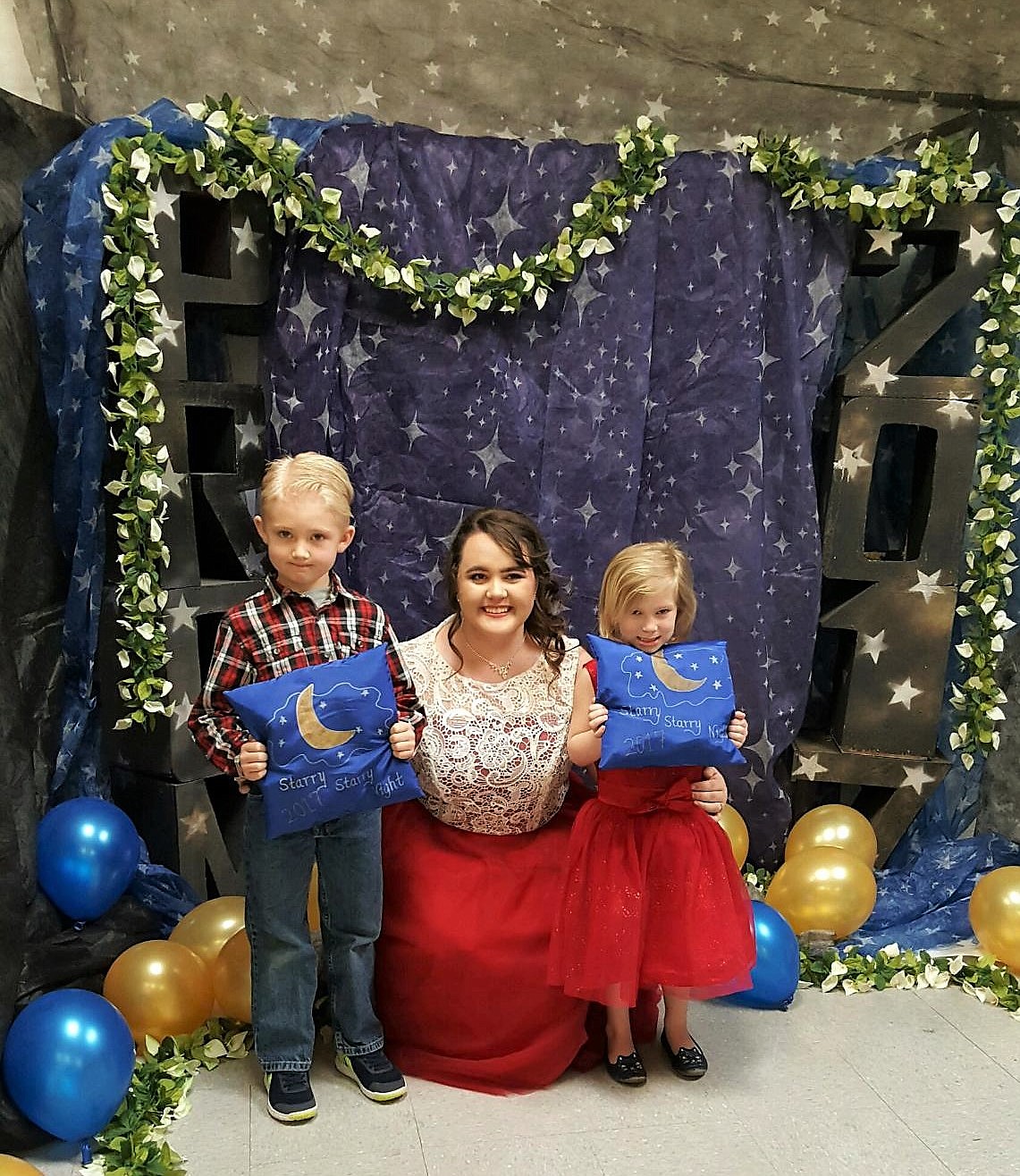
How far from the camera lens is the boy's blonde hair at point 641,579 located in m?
2.21

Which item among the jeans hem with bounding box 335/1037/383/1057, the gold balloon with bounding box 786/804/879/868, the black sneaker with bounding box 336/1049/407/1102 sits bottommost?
the black sneaker with bounding box 336/1049/407/1102

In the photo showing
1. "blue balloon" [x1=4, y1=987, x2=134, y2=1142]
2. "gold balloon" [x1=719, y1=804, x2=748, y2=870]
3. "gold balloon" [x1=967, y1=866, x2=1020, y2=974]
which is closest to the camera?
"blue balloon" [x1=4, y1=987, x2=134, y2=1142]

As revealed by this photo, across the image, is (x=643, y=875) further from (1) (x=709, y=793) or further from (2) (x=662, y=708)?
(2) (x=662, y=708)

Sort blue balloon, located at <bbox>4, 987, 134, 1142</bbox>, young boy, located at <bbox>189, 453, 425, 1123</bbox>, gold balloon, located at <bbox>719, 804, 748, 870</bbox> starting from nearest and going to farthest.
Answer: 1. blue balloon, located at <bbox>4, 987, 134, 1142</bbox>
2. young boy, located at <bbox>189, 453, 425, 1123</bbox>
3. gold balloon, located at <bbox>719, 804, 748, 870</bbox>

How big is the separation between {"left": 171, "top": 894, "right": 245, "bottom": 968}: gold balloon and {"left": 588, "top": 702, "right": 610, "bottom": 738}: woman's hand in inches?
39.9

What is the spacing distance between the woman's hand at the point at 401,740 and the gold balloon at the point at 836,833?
1.43 m

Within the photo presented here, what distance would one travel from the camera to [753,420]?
3037mm

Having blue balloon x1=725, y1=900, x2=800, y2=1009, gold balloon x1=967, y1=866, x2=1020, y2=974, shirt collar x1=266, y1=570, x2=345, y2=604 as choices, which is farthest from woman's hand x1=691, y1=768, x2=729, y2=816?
gold balloon x1=967, y1=866, x2=1020, y2=974

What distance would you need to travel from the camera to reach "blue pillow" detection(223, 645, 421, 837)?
2070 millimetres

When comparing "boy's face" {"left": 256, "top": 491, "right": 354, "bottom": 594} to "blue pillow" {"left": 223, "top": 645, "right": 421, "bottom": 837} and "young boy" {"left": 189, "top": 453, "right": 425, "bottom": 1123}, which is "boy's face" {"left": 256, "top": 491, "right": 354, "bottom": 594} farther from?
"blue pillow" {"left": 223, "top": 645, "right": 421, "bottom": 837}

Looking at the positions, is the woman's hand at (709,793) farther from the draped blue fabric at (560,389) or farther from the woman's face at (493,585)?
the draped blue fabric at (560,389)

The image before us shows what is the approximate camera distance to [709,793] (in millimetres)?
2287

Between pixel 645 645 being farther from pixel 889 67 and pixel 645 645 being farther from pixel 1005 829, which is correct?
pixel 889 67

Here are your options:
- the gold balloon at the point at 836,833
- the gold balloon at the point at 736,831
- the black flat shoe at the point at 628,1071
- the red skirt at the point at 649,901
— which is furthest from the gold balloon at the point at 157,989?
the gold balloon at the point at 836,833
